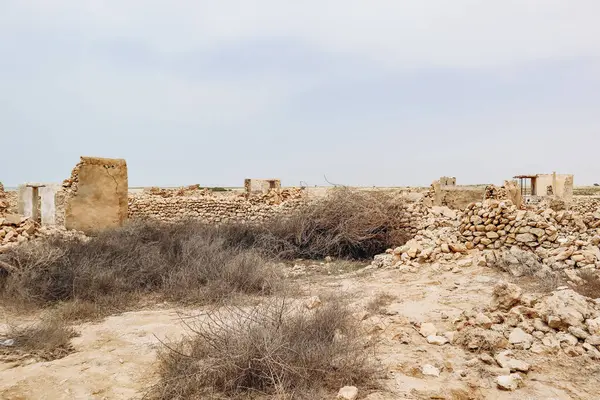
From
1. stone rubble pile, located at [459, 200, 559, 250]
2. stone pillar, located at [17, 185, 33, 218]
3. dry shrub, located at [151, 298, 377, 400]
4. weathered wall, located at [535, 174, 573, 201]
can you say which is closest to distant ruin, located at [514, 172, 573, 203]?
weathered wall, located at [535, 174, 573, 201]

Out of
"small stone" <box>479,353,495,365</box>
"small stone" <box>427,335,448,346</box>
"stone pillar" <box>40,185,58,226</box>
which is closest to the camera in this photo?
"small stone" <box>479,353,495,365</box>

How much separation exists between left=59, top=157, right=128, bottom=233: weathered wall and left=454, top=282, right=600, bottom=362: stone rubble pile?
10347mm

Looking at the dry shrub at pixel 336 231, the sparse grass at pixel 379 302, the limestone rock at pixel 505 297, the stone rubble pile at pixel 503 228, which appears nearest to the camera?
the limestone rock at pixel 505 297

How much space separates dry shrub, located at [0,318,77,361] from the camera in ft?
13.2

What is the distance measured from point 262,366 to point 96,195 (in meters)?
10.3

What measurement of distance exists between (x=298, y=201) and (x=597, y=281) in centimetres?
741

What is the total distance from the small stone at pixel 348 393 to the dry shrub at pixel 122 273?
3053mm

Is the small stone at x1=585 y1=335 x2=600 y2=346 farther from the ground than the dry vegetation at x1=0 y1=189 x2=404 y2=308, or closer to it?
closer to it

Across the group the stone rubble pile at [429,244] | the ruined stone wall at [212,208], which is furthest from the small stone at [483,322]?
the ruined stone wall at [212,208]

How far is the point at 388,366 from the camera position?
3.65 meters

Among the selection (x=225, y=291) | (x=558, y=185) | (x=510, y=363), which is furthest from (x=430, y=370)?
(x=558, y=185)

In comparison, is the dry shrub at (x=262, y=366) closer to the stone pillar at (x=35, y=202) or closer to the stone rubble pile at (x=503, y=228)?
the stone rubble pile at (x=503, y=228)

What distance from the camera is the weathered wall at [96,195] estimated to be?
1154cm

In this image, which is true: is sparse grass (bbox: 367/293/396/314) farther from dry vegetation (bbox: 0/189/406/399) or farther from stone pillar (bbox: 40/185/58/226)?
stone pillar (bbox: 40/185/58/226)
